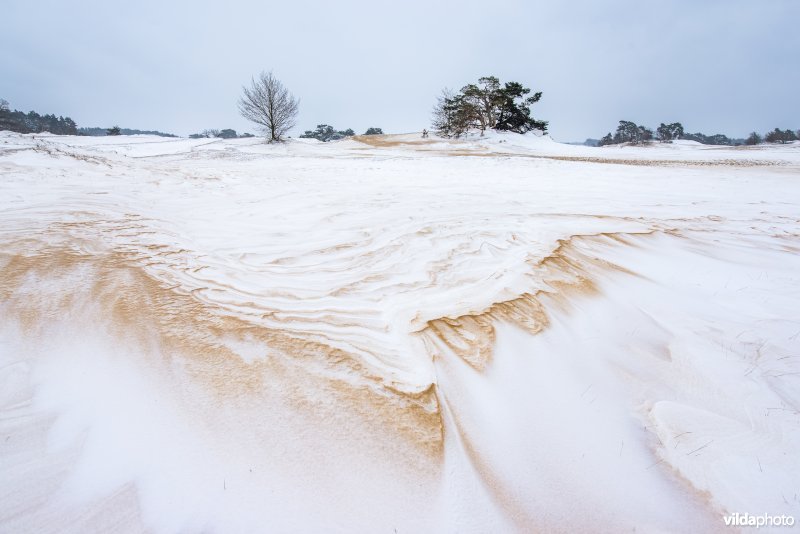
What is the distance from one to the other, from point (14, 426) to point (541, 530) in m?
1.91

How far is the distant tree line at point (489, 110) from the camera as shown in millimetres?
27994

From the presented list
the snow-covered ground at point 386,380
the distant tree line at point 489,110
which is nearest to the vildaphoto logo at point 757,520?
the snow-covered ground at point 386,380

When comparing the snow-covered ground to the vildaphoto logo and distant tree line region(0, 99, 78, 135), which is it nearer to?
the vildaphoto logo

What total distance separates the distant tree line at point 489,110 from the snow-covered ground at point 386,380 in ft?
90.3

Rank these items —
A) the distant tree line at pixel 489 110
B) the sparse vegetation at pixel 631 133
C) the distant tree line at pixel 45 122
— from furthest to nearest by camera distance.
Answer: the sparse vegetation at pixel 631 133, the distant tree line at pixel 45 122, the distant tree line at pixel 489 110

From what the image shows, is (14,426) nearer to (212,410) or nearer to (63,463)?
(63,463)

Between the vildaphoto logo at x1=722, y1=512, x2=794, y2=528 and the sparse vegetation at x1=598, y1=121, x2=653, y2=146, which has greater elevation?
the sparse vegetation at x1=598, y1=121, x2=653, y2=146

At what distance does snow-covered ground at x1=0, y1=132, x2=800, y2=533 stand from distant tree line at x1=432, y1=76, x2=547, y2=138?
27519 millimetres

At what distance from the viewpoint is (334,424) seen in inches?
50.2

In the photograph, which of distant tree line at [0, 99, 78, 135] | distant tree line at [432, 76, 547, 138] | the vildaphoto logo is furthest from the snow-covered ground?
distant tree line at [0, 99, 78, 135]

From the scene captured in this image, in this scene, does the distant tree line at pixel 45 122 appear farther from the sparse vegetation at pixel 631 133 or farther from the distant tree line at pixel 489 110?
the sparse vegetation at pixel 631 133

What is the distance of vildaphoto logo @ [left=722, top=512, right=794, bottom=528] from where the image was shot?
103 centimetres

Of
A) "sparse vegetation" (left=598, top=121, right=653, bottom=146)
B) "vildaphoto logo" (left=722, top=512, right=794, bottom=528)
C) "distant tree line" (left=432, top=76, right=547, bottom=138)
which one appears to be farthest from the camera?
"sparse vegetation" (left=598, top=121, right=653, bottom=146)

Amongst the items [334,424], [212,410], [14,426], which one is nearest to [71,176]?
[14,426]
